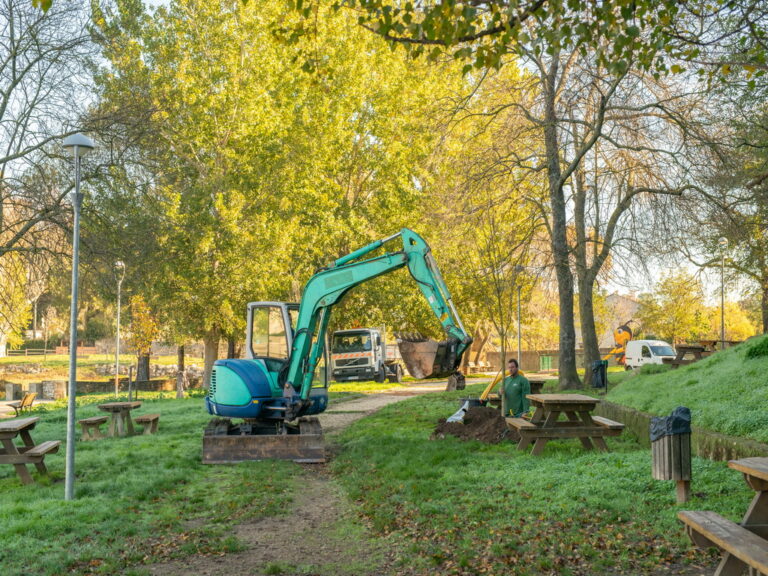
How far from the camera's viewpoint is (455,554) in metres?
6.72

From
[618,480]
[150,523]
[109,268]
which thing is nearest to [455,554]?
[618,480]

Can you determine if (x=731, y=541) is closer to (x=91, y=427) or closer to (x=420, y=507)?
(x=420, y=507)

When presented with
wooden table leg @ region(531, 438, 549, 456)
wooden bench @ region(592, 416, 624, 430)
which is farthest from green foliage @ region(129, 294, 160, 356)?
wooden bench @ region(592, 416, 624, 430)

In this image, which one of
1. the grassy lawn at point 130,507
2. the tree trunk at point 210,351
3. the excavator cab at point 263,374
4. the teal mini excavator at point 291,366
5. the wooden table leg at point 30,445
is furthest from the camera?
the tree trunk at point 210,351

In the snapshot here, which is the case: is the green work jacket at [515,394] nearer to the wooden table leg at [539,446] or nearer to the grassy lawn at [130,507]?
the wooden table leg at [539,446]

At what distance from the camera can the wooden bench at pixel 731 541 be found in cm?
466

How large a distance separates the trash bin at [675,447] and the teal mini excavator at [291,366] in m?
4.38

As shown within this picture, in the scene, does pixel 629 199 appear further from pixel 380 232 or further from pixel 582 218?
pixel 380 232

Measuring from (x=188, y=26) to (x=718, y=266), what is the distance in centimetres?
2503

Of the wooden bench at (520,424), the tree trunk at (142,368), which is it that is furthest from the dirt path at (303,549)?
the tree trunk at (142,368)

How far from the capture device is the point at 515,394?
1399 cm

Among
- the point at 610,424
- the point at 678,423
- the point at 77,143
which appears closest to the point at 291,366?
the point at 610,424

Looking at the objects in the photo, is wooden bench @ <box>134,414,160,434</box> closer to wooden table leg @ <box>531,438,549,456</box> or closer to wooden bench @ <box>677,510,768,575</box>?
wooden table leg @ <box>531,438,549,456</box>

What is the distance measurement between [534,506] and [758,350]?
8393 millimetres
